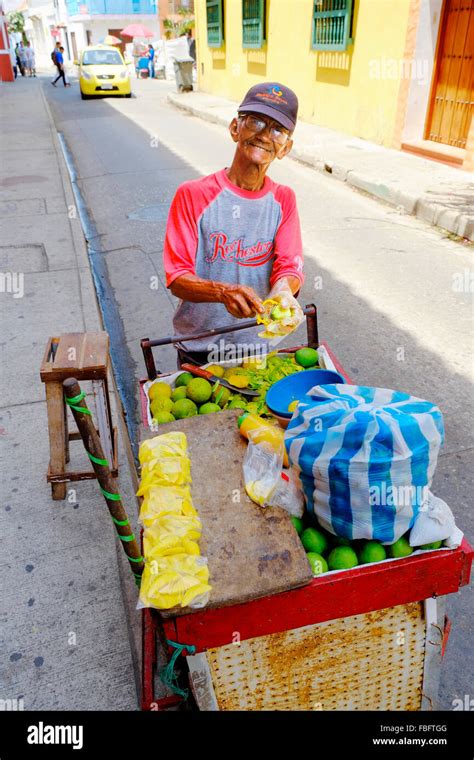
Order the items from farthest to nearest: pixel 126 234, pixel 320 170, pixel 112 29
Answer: pixel 112 29, pixel 320 170, pixel 126 234

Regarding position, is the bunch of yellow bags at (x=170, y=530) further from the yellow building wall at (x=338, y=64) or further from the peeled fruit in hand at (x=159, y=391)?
the yellow building wall at (x=338, y=64)

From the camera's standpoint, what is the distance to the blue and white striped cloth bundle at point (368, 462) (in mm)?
1666

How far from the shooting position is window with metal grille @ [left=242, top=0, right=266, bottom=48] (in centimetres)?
1746

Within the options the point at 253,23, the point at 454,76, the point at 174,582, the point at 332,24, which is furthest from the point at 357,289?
the point at 253,23

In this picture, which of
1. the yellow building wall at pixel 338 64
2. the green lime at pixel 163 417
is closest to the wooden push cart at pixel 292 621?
the green lime at pixel 163 417

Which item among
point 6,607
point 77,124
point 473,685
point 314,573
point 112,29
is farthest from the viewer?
point 112,29

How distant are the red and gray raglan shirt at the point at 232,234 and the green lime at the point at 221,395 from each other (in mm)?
569

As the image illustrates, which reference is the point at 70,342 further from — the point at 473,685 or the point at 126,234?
the point at 126,234

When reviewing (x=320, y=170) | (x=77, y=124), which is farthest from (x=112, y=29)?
(x=320, y=170)

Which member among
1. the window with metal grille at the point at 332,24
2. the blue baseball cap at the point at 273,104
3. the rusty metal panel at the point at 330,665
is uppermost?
the window with metal grille at the point at 332,24

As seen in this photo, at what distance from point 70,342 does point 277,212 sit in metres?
1.43

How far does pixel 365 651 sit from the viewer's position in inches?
75.2

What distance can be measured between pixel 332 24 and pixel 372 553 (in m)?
14.8

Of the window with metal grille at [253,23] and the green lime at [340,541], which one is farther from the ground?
the window with metal grille at [253,23]
